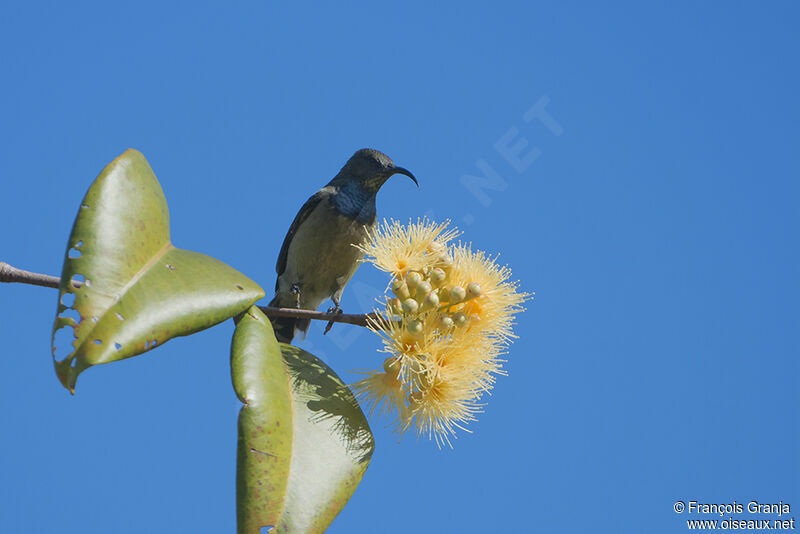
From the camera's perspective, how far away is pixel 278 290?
4.96 m

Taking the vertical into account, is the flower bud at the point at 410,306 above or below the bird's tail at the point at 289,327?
below

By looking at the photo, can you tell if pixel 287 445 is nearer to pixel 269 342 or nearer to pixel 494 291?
pixel 269 342

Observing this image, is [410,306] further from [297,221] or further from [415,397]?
[297,221]

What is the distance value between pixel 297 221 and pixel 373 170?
625 millimetres

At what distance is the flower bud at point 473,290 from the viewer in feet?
7.71

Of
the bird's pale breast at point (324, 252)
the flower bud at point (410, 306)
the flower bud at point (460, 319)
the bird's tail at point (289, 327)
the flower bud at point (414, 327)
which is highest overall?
the bird's pale breast at point (324, 252)

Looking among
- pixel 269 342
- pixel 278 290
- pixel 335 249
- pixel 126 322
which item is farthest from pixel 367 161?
pixel 126 322

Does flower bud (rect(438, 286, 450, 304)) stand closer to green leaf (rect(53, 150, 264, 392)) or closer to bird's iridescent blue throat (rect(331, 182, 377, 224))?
green leaf (rect(53, 150, 264, 392))

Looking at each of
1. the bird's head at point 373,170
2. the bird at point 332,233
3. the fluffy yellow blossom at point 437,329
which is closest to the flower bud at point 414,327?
the fluffy yellow blossom at point 437,329

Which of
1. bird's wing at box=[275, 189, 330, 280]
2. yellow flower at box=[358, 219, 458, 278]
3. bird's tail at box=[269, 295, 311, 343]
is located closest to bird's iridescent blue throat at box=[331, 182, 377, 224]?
bird's wing at box=[275, 189, 330, 280]

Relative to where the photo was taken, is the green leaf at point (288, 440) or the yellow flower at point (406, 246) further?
the yellow flower at point (406, 246)

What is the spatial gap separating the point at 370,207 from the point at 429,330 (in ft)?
7.87

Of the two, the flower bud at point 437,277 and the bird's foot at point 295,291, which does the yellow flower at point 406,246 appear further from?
the bird's foot at point 295,291

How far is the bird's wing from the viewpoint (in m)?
4.72
